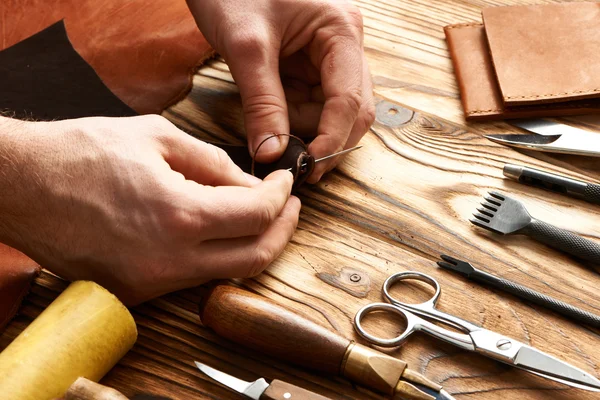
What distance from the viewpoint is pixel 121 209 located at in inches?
35.7

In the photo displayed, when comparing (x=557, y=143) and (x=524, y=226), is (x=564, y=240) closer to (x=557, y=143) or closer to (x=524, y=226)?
(x=524, y=226)

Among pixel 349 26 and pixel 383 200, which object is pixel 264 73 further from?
pixel 383 200

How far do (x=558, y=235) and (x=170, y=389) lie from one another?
2.09 ft

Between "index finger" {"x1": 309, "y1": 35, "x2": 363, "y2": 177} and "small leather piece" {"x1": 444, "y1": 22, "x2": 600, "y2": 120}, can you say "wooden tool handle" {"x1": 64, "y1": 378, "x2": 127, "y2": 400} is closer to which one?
"index finger" {"x1": 309, "y1": 35, "x2": 363, "y2": 177}

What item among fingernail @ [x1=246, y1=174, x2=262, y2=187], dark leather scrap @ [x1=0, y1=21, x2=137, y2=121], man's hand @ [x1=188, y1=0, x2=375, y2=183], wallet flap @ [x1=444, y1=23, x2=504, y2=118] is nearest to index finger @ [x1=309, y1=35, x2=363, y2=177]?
man's hand @ [x1=188, y1=0, x2=375, y2=183]

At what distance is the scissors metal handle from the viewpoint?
919mm

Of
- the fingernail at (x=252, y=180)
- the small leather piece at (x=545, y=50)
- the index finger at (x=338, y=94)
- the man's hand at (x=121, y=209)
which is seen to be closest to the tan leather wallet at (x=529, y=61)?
the small leather piece at (x=545, y=50)

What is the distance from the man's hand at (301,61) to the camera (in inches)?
45.8

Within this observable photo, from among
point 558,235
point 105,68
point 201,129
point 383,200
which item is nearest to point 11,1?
point 105,68

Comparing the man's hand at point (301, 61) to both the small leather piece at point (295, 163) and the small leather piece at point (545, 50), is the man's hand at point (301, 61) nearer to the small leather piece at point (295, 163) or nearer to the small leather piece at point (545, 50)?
the small leather piece at point (295, 163)

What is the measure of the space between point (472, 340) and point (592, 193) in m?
0.41

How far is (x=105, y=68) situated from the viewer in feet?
4.40

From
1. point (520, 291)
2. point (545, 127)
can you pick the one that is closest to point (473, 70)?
point (545, 127)

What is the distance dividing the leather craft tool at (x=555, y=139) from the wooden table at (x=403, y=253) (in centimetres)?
2
